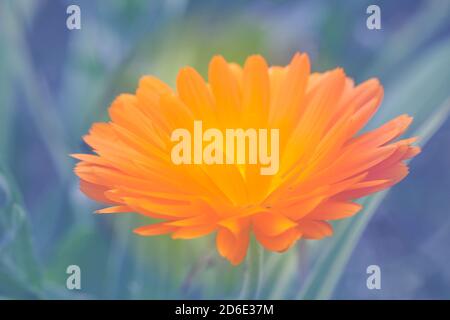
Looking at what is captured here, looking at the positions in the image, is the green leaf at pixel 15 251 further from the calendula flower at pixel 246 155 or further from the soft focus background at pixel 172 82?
the calendula flower at pixel 246 155

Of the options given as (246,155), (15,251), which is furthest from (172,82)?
(15,251)

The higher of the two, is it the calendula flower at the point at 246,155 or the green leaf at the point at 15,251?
the calendula flower at the point at 246,155

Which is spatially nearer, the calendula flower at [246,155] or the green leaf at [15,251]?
the calendula flower at [246,155]

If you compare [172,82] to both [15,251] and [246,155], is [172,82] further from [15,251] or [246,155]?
[15,251]

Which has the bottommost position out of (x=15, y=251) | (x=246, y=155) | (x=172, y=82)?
(x=15, y=251)

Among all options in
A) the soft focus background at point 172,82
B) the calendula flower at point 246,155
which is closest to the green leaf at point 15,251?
the soft focus background at point 172,82

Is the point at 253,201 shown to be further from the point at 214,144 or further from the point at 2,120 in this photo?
the point at 2,120
